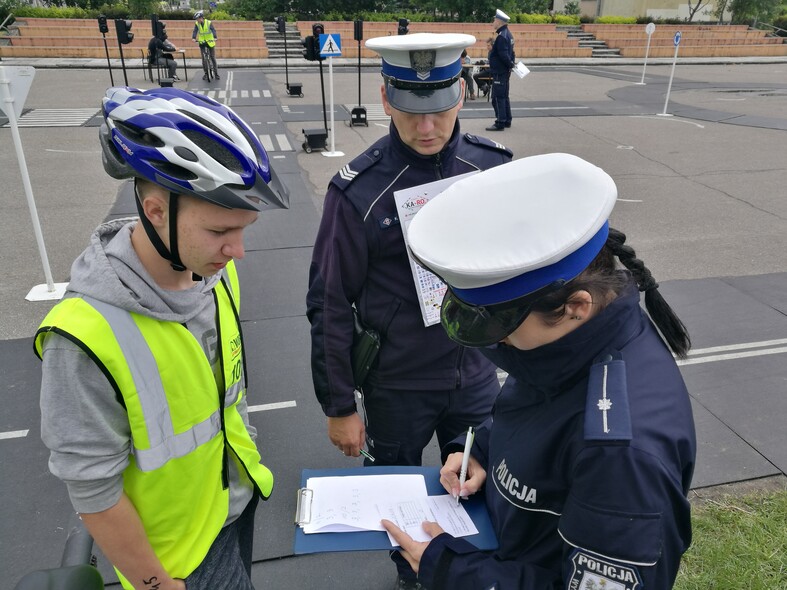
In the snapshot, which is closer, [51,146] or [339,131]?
[51,146]

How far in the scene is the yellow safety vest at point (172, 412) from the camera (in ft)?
4.40

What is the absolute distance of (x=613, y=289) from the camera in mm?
1326

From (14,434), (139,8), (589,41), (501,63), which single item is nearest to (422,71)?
(14,434)

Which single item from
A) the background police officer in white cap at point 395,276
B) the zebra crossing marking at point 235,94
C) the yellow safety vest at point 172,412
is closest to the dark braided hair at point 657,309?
the background police officer in white cap at point 395,276

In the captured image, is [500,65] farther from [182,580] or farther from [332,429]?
[182,580]

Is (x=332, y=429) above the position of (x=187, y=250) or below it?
below

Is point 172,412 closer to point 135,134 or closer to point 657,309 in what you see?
point 135,134

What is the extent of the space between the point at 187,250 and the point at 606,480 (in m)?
1.11

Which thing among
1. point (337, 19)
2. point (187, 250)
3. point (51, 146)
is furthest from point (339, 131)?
point (337, 19)

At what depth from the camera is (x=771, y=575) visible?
2.71 metres

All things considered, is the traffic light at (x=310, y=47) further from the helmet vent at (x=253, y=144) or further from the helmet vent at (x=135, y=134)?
the helmet vent at (x=135, y=134)

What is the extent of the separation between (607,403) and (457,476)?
72 cm

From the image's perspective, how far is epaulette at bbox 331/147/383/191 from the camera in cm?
225

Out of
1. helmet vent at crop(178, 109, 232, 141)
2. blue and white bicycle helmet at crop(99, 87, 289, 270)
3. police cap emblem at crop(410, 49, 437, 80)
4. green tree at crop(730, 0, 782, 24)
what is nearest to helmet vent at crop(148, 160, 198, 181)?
blue and white bicycle helmet at crop(99, 87, 289, 270)
